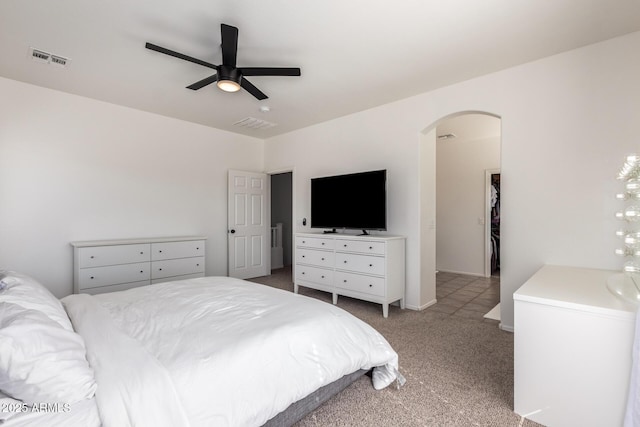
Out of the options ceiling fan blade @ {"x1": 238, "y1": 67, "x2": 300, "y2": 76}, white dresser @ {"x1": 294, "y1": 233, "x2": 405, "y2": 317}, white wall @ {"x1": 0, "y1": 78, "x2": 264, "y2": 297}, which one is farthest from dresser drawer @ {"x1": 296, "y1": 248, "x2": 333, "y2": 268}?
ceiling fan blade @ {"x1": 238, "y1": 67, "x2": 300, "y2": 76}

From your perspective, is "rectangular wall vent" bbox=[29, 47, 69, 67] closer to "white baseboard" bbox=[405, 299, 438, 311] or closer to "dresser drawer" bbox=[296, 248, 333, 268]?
"dresser drawer" bbox=[296, 248, 333, 268]

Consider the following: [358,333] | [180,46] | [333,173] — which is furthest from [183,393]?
[333,173]

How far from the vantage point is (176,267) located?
13.6ft

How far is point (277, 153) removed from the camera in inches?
214

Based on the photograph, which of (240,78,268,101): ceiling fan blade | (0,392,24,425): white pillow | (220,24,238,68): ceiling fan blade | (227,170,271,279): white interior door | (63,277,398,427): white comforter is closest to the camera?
(0,392,24,425): white pillow

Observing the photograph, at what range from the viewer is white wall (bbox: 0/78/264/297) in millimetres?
3346

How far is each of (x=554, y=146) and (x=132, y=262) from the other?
4772 mm

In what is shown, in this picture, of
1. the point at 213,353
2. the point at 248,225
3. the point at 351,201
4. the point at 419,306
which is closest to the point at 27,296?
the point at 213,353

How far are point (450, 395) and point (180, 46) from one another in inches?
133

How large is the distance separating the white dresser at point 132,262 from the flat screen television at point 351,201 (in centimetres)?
185

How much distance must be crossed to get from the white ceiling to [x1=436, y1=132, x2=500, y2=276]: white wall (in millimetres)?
2788

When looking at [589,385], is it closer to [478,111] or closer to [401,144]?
[478,111]

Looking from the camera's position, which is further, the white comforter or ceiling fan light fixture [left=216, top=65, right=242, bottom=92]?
ceiling fan light fixture [left=216, top=65, right=242, bottom=92]

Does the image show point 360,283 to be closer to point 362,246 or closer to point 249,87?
point 362,246
